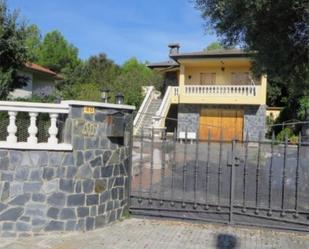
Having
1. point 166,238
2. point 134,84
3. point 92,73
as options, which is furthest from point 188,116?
point 166,238

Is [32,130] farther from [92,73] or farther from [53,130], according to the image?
[92,73]

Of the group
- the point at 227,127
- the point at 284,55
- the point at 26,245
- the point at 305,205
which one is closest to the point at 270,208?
the point at 305,205

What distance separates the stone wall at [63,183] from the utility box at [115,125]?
0.07m

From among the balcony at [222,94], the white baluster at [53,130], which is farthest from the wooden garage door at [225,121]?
the white baluster at [53,130]

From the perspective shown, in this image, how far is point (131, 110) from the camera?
313 inches

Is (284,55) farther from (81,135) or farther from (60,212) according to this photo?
(60,212)

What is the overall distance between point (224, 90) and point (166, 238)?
21.6 metres

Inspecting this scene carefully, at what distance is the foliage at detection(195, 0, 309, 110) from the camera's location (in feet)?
24.3

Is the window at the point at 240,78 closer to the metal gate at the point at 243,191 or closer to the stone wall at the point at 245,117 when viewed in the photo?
the stone wall at the point at 245,117

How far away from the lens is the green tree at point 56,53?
47719mm

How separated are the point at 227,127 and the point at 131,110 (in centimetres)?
2134

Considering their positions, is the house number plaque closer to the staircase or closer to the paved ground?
the paved ground

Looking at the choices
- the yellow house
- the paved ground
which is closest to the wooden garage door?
the yellow house

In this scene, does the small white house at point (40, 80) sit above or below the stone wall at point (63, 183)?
above
